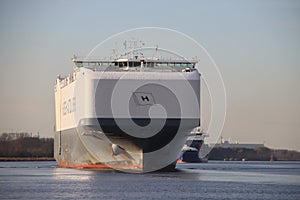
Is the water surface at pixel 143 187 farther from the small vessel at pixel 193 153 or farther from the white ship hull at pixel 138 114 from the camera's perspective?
the small vessel at pixel 193 153

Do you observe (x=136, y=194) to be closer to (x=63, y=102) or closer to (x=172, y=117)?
(x=172, y=117)

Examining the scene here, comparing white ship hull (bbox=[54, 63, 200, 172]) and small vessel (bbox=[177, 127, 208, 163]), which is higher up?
white ship hull (bbox=[54, 63, 200, 172])

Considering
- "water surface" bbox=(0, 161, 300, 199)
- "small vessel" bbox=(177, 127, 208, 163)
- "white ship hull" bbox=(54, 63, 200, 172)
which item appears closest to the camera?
"water surface" bbox=(0, 161, 300, 199)

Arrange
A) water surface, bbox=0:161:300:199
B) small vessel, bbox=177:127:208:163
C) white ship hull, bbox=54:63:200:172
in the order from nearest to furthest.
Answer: water surface, bbox=0:161:300:199 → white ship hull, bbox=54:63:200:172 → small vessel, bbox=177:127:208:163

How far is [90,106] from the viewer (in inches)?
2138

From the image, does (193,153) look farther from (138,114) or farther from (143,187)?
(143,187)

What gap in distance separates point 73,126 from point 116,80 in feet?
34.5

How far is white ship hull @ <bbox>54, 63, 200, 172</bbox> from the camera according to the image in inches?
2112

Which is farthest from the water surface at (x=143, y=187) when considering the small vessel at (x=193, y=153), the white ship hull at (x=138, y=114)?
the small vessel at (x=193, y=153)

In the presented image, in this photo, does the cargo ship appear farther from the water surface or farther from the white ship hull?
the water surface

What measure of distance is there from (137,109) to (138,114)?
31 centimetres

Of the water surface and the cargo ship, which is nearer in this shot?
the water surface

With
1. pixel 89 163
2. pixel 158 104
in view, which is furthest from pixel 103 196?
pixel 89 163

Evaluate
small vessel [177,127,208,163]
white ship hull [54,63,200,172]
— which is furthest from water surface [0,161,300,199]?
small vessel [177,127,208,163]
